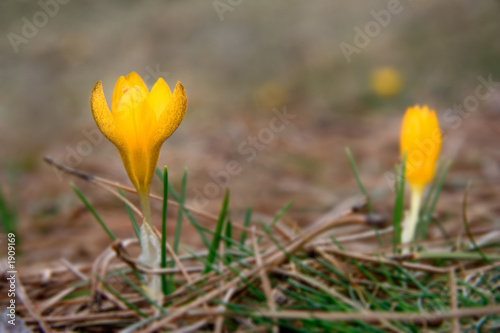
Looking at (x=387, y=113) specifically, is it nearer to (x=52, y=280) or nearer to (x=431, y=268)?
(x=431, y=268)

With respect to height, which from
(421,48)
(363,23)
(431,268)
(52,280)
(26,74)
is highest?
(26,74)

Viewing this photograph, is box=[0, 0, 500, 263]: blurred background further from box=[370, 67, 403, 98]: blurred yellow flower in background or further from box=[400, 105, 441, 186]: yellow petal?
box=[400, 105, 441, 186]: yellow petal

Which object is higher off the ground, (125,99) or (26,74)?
(26,74)

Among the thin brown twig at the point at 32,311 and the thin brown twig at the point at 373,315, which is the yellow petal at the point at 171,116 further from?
the thin brown twig at the point at 32,311

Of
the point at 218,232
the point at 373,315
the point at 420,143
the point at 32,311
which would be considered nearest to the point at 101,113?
the point at 218,232

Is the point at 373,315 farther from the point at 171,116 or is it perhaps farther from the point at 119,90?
the point at 119,90

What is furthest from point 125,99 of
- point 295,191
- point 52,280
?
point 295,191
